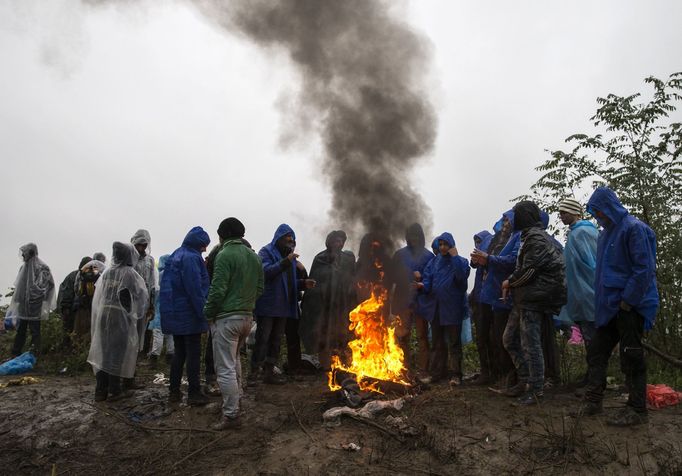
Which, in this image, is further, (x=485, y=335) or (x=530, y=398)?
(x=485, y=335)

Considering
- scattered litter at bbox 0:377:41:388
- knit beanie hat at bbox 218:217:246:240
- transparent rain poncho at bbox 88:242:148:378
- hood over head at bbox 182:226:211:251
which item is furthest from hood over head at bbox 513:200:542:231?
scattered litter at bbox 0:377:41:388

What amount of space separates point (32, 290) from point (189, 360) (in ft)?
18.0

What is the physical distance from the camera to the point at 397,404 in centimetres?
573

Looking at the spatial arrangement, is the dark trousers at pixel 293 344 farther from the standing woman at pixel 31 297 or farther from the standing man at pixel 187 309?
the standing woman at pixel 31 297

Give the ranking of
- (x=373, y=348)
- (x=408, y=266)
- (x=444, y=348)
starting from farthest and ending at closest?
(x=408, y=266)
(x=444, y=348)
(x=373, y=348)

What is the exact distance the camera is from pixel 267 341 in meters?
7.43

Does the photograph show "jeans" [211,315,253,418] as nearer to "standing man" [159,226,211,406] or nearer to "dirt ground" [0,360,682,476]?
"dirt ground" [0,360,682,476]

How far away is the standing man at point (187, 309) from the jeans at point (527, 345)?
13.4ft

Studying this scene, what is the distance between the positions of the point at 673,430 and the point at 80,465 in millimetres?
6399

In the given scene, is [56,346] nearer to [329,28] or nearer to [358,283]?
[358,283]

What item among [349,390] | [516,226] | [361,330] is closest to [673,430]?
[516,226]

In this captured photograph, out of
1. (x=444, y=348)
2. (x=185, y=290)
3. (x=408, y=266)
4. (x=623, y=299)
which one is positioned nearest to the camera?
(x=623, y=299)

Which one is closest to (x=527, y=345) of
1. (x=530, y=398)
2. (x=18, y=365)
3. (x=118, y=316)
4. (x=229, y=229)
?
(x=530, y=398)

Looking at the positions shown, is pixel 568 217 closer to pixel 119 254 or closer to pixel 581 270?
pixel 581 270
